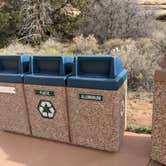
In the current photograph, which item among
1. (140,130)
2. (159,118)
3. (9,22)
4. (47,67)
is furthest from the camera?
(9,22)

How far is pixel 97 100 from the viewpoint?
3.37 metres

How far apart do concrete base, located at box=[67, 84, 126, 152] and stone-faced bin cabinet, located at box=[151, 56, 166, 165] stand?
1.38 ft

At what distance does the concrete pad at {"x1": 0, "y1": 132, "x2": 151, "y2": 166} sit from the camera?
3.36m

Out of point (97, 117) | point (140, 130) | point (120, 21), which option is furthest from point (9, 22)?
point (97, 117)

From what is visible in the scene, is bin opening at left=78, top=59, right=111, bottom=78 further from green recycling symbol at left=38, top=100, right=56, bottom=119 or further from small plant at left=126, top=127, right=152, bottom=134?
small plant at left=126, top=127, right=152, bottom=134

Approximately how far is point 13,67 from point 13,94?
342 mm

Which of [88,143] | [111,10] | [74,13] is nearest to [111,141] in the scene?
[88,143]

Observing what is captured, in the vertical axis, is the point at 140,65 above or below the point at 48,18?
below

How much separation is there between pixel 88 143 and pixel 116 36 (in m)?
6.31

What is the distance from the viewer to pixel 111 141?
3.45 metres

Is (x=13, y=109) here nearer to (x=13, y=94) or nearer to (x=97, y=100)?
(x=13, y=94)

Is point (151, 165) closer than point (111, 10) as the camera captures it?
Yes

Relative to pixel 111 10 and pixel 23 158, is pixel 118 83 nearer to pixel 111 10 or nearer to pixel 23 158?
pixel 23 158

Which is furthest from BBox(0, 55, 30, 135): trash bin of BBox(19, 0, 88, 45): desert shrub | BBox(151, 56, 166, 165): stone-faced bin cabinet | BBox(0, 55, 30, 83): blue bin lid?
BBox(19, 0, 88, 45): desert shrub
